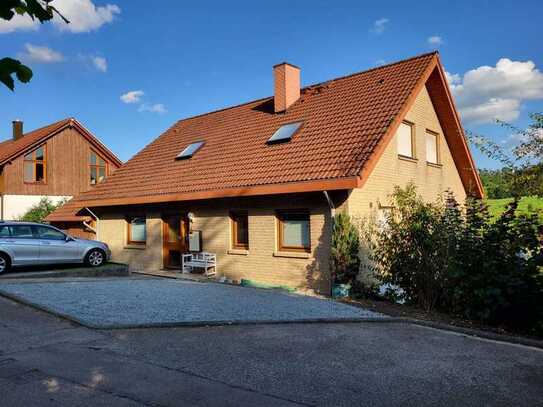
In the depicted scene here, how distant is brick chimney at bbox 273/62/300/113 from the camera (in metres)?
17.4

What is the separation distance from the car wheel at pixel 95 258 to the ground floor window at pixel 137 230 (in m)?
2.09

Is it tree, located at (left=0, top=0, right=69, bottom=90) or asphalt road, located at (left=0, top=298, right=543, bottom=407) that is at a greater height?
tree, located at (left=0, top=0, right=69, bottom=90)

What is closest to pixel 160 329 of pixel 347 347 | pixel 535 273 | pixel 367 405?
pixel 347 347

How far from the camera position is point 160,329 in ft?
25.2

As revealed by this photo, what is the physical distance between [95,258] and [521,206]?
484 inches

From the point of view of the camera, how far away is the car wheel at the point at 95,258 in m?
15.8

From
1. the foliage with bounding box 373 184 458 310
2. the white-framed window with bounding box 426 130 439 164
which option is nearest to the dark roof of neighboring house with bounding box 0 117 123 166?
the white-framed window with bounding box 426 130 439 164

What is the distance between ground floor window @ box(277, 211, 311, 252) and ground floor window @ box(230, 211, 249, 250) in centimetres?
135

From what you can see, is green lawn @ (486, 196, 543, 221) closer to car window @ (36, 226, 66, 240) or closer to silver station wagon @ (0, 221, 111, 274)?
silver station wagon @ (0, 221, 111, 274)

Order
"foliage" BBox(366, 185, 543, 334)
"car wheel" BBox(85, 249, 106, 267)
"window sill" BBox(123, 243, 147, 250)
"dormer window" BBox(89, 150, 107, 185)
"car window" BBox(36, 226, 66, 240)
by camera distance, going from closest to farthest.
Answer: "foliage" BBox(366, 185, 543, 334) < "car window" BBox(36, 226, 66, 240) < "car wheel" BBox(85, 249, 106, 267) < "window sill" BBox(123, 243, 147, 250) < "dormer window" BBox(89, 150, 107, 185)

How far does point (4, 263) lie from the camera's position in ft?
46.1

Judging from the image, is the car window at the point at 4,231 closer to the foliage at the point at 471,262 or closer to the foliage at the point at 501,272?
the foliage at the point at 471,262

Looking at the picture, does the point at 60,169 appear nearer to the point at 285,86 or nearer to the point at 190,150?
the point at 190,150

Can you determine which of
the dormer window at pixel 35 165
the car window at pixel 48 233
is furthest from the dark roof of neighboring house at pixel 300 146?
the dormer window at pixel 35 165
